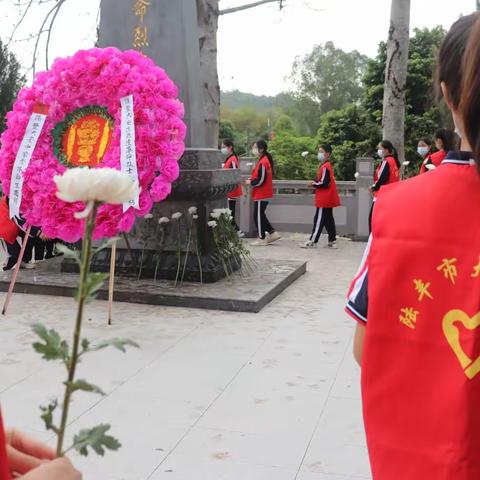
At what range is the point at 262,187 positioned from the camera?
402 inches

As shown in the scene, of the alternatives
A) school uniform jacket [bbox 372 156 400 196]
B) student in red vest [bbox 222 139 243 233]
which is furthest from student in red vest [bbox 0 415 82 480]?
student in red vest [bbox 222 139 243 233]

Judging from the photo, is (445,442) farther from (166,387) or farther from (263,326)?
(263,326)

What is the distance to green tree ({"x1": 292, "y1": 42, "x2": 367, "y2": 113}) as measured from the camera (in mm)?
44594

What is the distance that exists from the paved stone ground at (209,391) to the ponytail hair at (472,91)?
6.25ft

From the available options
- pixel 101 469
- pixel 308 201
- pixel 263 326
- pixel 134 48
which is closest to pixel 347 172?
pixel 308 201

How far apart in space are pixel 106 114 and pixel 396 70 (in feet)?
21.8

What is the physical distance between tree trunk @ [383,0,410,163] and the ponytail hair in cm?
1019

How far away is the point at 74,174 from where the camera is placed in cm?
A: 102

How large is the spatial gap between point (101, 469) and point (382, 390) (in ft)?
5.86

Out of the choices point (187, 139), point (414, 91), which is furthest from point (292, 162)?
point (187, 139)

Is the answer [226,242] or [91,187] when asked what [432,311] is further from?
[226,242]

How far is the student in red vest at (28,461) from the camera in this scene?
1071 millimetres

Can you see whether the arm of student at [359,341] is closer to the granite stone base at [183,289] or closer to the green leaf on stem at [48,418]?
the green leaf on stem at [48,418]

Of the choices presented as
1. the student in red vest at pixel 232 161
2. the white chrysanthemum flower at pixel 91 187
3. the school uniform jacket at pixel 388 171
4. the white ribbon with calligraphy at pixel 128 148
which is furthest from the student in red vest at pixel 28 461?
the student in red vest at pixel 232 161
